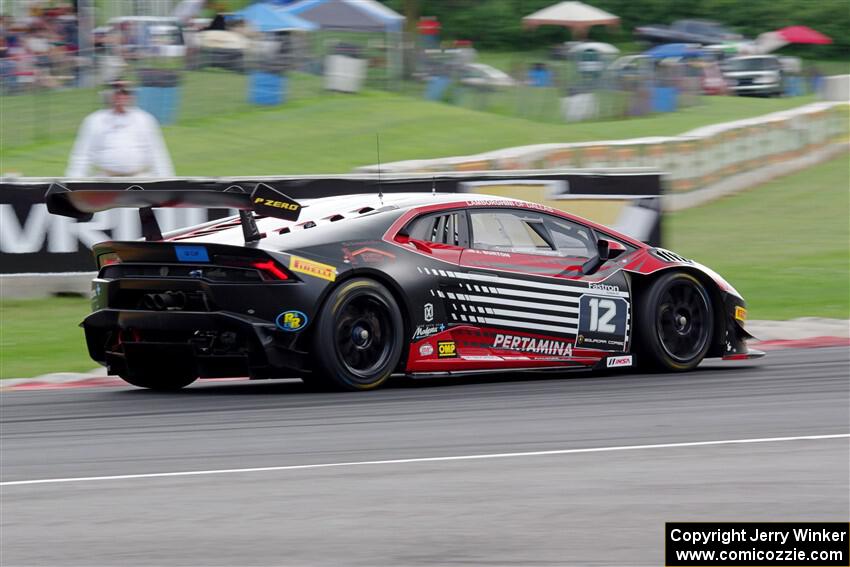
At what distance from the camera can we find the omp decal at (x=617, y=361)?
9523 mm

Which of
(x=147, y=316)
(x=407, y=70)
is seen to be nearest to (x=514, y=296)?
(x=147, y=316)

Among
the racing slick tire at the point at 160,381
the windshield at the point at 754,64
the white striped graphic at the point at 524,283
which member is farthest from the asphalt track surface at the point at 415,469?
the windshield at the point at 754,64

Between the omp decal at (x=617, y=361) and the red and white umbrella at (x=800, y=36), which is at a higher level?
the red and white umbrella at (x=800, y=36)

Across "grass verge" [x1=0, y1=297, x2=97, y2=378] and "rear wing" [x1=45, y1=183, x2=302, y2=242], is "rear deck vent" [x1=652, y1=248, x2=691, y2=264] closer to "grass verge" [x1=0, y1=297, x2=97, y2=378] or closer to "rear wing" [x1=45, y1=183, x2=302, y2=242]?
"rear wing" [x1=45, y1=183, x2=302, y2=242]

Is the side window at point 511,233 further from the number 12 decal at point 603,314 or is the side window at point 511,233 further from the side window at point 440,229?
the number 12 decal at point 603,314

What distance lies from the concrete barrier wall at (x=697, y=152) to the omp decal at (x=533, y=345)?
20.2ft

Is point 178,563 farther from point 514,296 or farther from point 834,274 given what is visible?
point 834,274

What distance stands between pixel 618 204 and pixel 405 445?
8231 millimetres

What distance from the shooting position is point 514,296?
9.12 m

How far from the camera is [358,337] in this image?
28.1 feet

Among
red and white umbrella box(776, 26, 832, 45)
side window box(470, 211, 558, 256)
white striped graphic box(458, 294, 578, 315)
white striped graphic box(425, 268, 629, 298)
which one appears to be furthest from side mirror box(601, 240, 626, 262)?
red and white umbrella box(776, 26, 832, 45)

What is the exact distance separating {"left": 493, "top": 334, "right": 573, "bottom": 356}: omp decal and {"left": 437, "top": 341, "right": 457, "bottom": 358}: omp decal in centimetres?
29

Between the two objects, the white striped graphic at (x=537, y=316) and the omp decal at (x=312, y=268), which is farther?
the white striped graphic at (x=537, y=316)

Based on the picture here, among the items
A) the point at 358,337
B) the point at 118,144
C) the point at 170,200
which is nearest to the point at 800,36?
the point at 118,144
